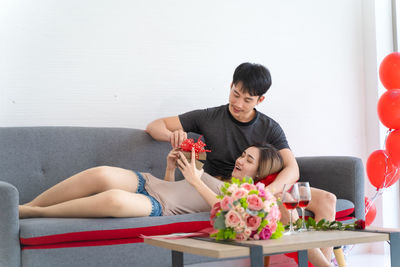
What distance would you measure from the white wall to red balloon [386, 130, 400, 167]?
2.16 ft

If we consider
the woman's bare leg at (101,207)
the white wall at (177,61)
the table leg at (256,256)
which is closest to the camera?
the table leg at (256,256)

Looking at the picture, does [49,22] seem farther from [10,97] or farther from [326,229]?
[326,229]

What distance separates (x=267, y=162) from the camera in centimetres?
265

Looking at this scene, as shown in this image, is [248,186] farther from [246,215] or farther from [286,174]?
[286,174]

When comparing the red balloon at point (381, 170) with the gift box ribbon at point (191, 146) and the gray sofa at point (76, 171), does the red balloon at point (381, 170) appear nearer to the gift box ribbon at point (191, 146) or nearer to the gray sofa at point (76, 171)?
the gray sofa at point (76, 171)

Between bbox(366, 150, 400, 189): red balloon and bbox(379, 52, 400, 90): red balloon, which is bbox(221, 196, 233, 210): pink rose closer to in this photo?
bbox(366, 150, 400, 189): red balloon

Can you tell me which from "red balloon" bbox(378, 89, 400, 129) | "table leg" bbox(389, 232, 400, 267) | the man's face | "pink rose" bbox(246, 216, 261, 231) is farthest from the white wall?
"table leg" bbox(389, 232, 400, 267)

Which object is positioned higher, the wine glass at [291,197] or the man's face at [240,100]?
the man's face at [240,100]

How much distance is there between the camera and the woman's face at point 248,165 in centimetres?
260

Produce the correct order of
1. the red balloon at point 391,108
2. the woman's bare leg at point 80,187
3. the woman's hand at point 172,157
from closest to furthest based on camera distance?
the woman's bare leg at point 80,187 → the woman's hand at point 172,157 → the red balloon at point 391,108

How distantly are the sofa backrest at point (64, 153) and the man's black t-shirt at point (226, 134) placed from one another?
24 cm

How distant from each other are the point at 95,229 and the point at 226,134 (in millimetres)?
1104

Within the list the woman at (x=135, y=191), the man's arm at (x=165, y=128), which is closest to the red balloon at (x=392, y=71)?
the woman at (x=135, y=191)

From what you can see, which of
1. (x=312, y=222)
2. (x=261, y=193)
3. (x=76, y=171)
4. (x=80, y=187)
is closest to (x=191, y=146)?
(x=80, y=187)
